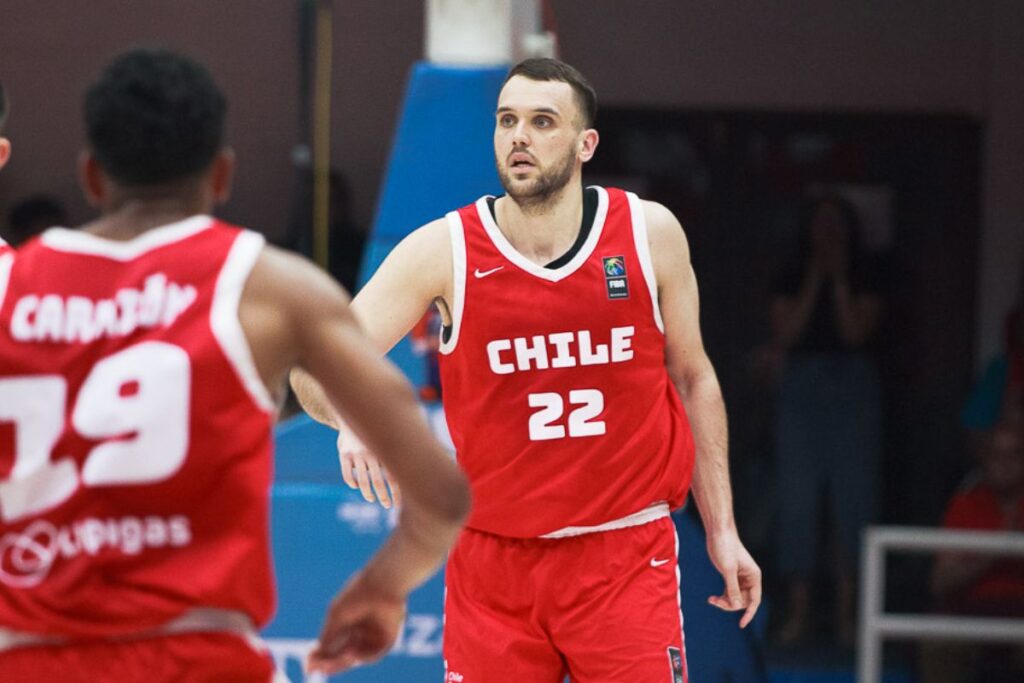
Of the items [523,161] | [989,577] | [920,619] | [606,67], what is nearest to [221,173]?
[523,161]

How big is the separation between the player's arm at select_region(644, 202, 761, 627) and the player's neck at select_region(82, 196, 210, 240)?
6.33 ft

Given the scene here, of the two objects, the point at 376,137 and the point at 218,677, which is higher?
the point at 376,137

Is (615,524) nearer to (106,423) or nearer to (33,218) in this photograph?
(106,423)

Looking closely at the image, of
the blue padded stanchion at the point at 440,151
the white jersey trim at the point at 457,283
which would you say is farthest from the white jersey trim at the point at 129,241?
the blue padded stanchion at the point at 440,151

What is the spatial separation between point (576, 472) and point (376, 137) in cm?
519

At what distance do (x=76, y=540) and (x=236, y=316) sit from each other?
391mm

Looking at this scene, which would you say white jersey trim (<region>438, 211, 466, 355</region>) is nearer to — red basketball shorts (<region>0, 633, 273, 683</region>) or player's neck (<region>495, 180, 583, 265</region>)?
player's neck (<region>495, 180, 583, 265</region>)

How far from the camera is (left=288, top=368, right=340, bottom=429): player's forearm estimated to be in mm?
4215

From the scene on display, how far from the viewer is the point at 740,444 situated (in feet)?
30.6

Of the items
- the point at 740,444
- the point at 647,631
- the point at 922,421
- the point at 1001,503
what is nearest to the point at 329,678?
the point at 647,631

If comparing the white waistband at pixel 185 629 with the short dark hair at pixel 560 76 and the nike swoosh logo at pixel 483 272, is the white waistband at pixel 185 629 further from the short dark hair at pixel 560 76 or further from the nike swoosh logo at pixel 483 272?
the short dark hair at pixel 560 76

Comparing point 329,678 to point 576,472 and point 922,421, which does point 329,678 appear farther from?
point 922,421

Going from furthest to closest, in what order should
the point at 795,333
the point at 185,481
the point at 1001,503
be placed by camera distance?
the point at 795,333, the point at 1001,503, the point at 185,481

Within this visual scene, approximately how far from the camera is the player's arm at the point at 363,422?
2.57 m
